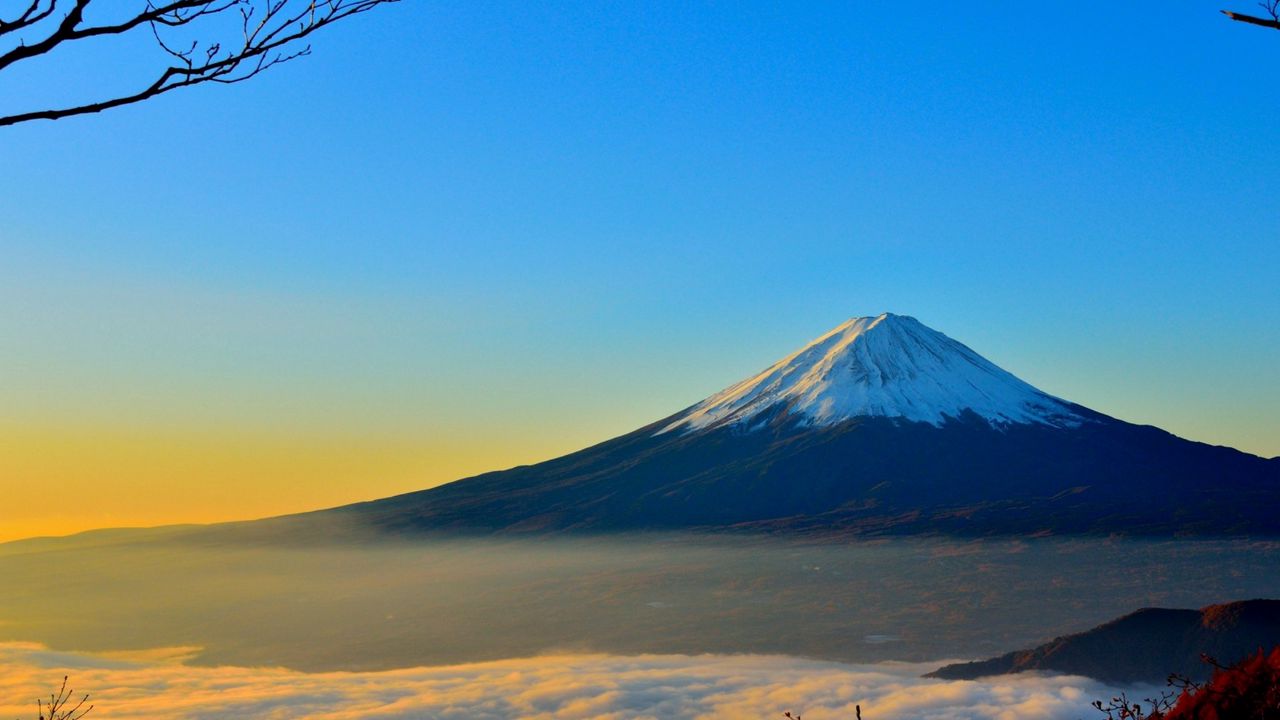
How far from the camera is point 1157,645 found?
158m

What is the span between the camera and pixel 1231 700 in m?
8.97

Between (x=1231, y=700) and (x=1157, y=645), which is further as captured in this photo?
(x=1157, y=645)

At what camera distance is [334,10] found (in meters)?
8.68

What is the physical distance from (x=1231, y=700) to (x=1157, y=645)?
540ft

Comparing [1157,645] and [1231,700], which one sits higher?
[1231,700]

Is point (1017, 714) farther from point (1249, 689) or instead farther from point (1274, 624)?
point (1249, 689)

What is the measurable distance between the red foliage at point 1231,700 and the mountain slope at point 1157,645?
444 ft

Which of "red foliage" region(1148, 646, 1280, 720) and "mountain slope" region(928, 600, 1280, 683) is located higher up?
"red foliage" region(1148, 646, 1280, 720)

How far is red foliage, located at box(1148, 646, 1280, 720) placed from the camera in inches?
350

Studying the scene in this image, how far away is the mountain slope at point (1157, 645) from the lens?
136375 mm

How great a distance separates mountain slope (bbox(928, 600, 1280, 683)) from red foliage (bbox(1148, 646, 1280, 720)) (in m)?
135

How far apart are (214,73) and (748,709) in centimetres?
19955

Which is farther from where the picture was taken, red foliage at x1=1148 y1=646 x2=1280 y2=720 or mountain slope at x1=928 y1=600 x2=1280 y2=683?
mountain slope at x1=928 y1=600 x2=1280 y2=683

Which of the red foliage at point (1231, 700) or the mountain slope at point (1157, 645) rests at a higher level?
the red foliage at point (1231, 700)
